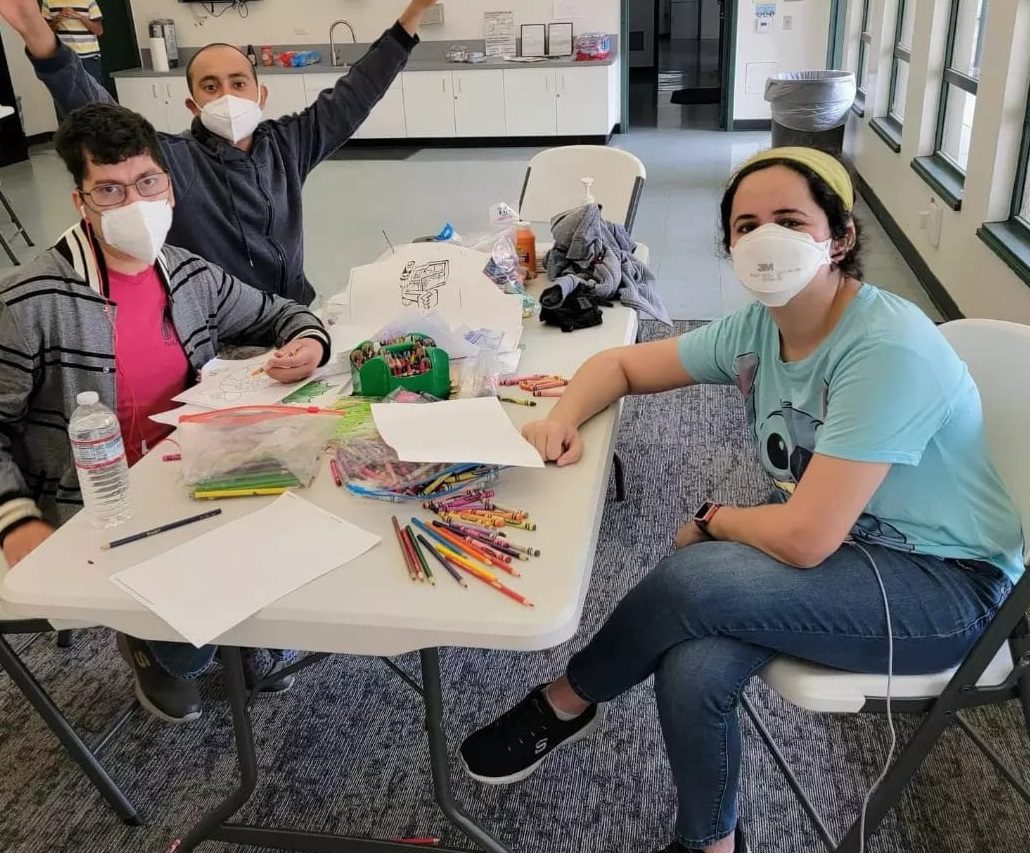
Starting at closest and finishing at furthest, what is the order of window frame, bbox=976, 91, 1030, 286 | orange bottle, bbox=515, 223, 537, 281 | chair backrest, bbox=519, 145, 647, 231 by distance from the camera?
orange bottle, bbox=515, 223, 537, 281 → chair backrest, bbox=519, 145, 647, 231 → window frame, bbox=976, 91, 1030, 286

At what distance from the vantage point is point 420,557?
1.15 m

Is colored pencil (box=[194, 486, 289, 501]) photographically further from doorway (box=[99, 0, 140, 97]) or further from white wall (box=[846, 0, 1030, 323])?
doorway (box=[99, 0, 140, 97])

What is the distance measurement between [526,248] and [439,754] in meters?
1.34

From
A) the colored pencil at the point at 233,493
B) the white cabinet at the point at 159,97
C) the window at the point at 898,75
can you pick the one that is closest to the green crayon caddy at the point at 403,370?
the colored pencil at the point at 233,493

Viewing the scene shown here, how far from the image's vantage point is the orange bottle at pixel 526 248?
2330mm

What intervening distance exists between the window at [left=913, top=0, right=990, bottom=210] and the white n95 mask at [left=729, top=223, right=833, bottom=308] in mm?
3163

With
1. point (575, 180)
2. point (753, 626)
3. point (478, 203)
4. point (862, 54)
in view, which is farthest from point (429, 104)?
point (753, 626)

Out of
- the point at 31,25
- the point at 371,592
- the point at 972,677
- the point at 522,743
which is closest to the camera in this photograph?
the point at 371,592

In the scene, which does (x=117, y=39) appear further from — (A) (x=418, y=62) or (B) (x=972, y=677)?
(B) (x=972, y=677)

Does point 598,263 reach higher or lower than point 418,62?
lower

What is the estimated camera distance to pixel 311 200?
257 inches

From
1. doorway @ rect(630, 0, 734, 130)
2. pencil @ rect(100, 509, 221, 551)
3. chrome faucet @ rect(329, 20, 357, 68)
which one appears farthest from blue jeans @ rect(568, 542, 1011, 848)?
chrome faucet @ rect(329, 20, 357, 68)

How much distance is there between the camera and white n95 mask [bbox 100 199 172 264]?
5.28 feet

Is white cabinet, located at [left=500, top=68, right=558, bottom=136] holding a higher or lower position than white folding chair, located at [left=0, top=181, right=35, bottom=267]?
higher
